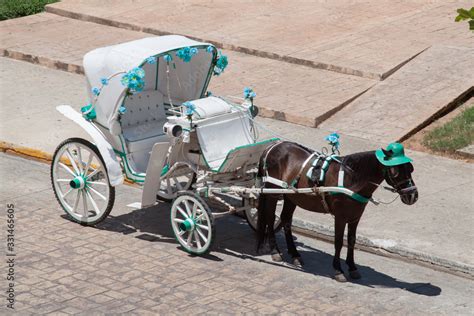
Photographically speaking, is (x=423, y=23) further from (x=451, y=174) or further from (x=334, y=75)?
(x=451, y=174)

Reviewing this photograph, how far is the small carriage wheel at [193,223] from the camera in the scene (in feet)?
37.4

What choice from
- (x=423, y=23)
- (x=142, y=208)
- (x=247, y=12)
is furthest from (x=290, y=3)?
(x=142, y=208)

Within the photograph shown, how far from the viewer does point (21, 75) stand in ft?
58.8

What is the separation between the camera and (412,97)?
16.0m

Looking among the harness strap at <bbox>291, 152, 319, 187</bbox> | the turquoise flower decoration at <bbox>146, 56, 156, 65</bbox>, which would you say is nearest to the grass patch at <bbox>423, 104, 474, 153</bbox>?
the harness strap at <bbox>291, 152, 319, 187</bbox>

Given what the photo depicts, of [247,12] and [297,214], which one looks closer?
[297,214]

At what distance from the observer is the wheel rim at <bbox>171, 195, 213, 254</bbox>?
11.4m

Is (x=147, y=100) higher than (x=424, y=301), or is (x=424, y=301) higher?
(x=147, y=100)

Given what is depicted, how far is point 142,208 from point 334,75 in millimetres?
5230

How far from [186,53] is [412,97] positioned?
5015 mm

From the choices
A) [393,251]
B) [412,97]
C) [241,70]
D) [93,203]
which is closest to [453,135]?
[412,97]

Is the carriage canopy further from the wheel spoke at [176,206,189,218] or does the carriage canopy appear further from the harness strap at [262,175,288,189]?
the harness strap at [262,175,288,189]

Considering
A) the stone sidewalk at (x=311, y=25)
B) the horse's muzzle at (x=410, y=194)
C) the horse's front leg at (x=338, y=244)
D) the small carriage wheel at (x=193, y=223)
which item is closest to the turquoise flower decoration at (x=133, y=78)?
the small carriage wheel at (x=193, y=223)

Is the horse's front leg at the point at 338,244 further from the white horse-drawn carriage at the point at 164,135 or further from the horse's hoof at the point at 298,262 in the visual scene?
the white horse-drawn carriage at the point at 164,135
